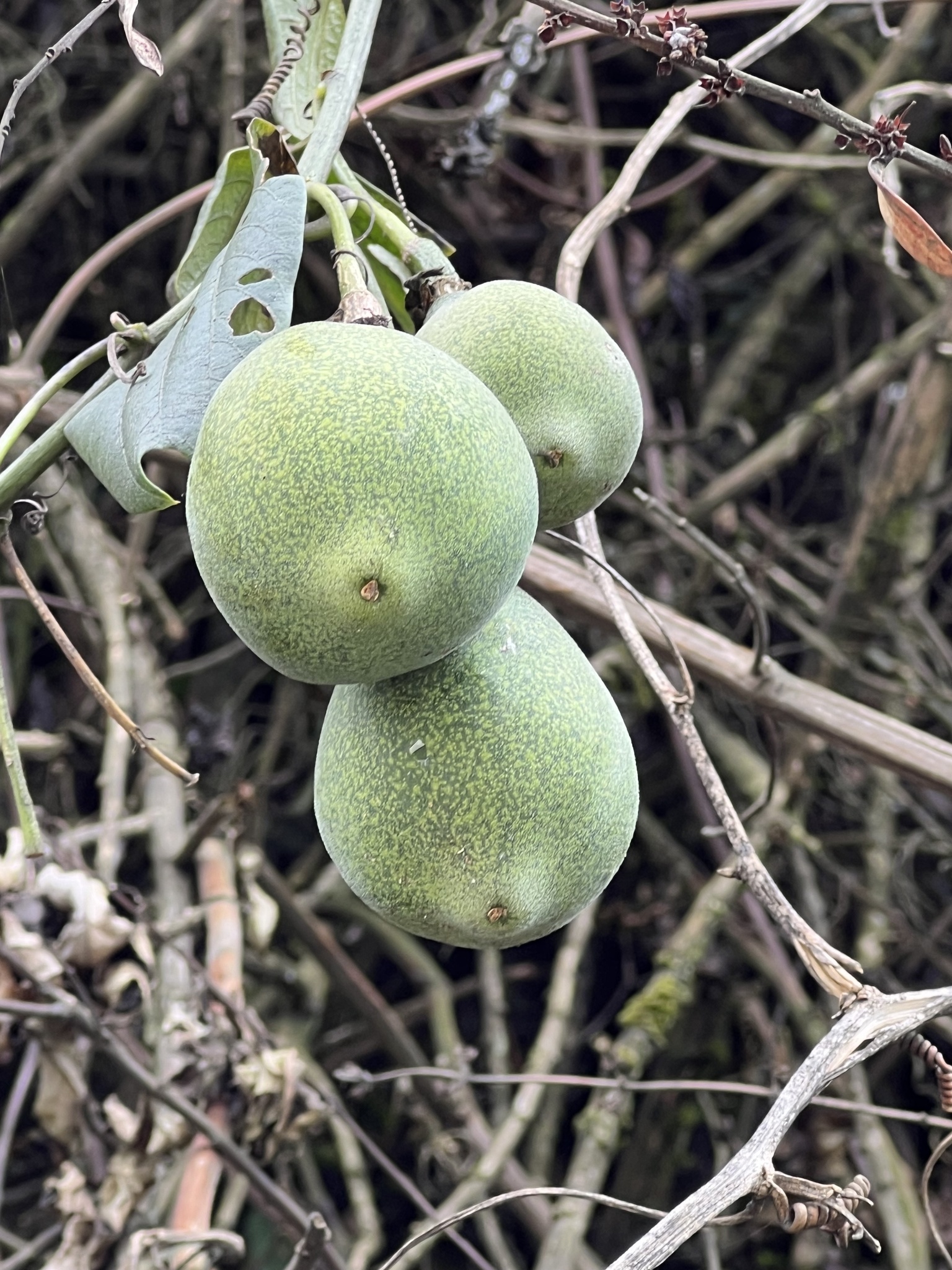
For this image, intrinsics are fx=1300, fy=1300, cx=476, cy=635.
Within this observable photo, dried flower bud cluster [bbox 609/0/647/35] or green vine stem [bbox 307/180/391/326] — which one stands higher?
dried flower bud cluster [bbox 609/0/647/35]

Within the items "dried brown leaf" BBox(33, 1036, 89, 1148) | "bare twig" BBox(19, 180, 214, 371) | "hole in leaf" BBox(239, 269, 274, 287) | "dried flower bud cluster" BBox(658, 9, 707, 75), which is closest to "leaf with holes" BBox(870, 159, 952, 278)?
"dried flower bud cluster" BBox(658, 9, 707, 75)

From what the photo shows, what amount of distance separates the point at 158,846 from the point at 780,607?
2.94ft

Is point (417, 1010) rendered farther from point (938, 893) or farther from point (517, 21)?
point (517, 21)

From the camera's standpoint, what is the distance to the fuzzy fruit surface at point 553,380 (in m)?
0.76

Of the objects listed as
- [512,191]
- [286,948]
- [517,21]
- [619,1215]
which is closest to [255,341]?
[517,21]

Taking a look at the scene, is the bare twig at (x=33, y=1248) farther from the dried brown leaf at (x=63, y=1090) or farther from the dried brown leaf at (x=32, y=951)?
the dried brown leaf at (x=32, y=951)

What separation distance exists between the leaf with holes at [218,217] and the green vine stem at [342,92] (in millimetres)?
39

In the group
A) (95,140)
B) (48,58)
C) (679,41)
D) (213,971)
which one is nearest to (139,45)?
(48,58)

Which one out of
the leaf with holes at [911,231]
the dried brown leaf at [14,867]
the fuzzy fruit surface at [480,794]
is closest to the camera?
the fuzzy fruit surface at [480,794]

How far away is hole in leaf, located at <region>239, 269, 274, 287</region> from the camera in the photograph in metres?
0.72

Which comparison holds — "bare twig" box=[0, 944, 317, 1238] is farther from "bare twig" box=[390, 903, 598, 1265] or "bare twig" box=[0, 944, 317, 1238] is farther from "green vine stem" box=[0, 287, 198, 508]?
"green vine stem" box=[0, 287, 198, 508]

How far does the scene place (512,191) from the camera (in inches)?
78.0

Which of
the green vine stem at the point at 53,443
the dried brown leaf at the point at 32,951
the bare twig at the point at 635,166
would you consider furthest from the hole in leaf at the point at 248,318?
the dried brown leaf at the point at 32,951

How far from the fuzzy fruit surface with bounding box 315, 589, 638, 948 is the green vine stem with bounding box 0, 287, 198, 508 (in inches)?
9.1
